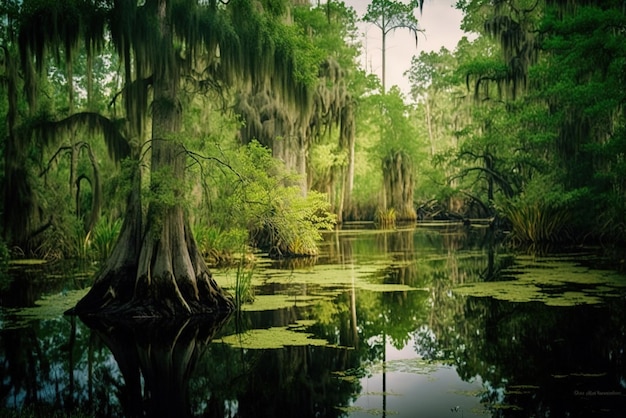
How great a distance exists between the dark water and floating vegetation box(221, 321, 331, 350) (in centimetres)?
2

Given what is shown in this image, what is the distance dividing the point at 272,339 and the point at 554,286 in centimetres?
567

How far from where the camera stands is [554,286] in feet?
34.0

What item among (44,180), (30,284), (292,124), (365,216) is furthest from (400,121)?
(30,284)

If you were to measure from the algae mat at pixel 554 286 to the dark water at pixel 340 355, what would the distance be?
5 cm

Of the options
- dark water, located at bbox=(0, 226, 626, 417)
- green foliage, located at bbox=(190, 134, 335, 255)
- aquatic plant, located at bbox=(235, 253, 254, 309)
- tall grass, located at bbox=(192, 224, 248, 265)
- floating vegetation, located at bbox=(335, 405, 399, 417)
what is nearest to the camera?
floating vegetation, located at bbox=(335, 405, 399, 417)

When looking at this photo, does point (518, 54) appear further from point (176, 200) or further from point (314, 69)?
point (176, 200)

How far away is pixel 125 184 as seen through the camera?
8836 mm

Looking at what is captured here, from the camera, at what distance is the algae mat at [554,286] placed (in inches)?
360

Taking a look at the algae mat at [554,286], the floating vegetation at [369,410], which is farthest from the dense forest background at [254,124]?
the floating vegetation at [369,410]

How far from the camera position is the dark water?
4.93 m

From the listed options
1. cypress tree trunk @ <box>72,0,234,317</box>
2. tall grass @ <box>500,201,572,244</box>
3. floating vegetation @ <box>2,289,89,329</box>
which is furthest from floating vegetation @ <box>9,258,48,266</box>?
tall grass @ <box>500,201,572,244</box>

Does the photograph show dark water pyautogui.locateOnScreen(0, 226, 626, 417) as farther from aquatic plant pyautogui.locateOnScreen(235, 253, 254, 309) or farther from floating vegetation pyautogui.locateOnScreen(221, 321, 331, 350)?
aquatic plant pyautogui.locateOnScreen(235, 253, 254, 309)

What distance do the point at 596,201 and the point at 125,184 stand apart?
1384cm

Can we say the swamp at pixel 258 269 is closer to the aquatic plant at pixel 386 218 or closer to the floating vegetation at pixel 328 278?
the floating vegetation at pixel 328 278
